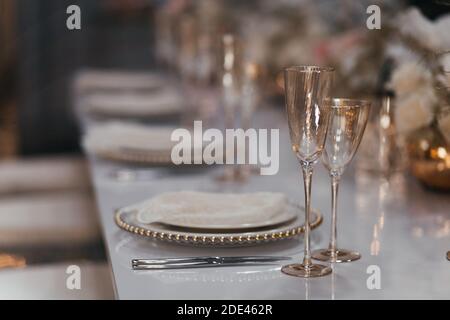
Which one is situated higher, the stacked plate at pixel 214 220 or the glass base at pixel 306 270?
the stacked plate at pixel 214 220

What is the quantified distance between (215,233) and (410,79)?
24.2 inches

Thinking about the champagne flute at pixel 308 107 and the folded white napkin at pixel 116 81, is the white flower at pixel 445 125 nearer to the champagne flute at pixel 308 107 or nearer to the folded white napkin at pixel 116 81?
the champagne flute at pixel 308 107

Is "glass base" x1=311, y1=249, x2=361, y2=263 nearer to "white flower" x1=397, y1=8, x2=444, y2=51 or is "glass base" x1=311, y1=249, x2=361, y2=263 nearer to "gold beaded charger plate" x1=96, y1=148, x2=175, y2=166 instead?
"white flower" x1=397, y1=8, x2=444, y2=51

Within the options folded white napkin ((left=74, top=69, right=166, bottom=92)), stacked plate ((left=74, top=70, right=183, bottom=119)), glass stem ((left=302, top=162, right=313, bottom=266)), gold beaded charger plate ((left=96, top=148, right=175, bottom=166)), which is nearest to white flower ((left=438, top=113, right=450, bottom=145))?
glass stem ((left=302, top=162, right=313, bottom=266))

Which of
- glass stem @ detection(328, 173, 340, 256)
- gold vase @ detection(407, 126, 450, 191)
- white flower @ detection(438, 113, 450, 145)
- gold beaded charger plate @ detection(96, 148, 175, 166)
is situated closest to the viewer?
glass stem @ detection(328, 173, 340, 256)

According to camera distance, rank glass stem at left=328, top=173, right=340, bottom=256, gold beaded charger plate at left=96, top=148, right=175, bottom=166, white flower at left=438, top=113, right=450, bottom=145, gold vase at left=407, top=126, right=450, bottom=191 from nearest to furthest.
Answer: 1. glass stem at left=328, top=173, right=340, bottom=256
2. white flower at left=438, top=113, right=450, bottom=145
3. gold vase at left=407, top=126, right=450, bottom=191
4. gold beaded charger plate at left=96, top=148, right=175, bottom=166

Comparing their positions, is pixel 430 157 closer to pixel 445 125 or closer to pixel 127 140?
pixel 445 125

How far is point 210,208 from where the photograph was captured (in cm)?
136

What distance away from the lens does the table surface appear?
113 cm

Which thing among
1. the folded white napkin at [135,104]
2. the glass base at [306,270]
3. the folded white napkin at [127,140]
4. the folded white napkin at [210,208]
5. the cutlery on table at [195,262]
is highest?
the folded white napkin at [135,104]

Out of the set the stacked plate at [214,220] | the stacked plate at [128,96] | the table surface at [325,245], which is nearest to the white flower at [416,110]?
the table surface at [325,245]

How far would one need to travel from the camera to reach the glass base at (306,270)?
3.89 ft

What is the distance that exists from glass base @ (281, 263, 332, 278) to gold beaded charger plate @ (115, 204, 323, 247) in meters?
0.07
